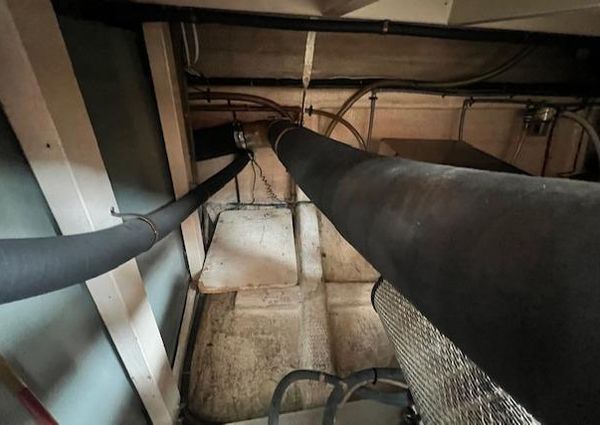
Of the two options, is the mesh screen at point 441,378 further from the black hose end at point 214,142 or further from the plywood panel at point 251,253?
the black hose end at point 214,142

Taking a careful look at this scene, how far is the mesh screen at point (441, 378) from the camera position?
0.34m

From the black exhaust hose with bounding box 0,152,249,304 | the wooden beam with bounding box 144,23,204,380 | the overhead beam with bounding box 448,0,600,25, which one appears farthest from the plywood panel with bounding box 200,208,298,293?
the overhead beam with bounding box 448,0,600,25

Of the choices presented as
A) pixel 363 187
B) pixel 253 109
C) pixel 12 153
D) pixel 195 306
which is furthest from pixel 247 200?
pixel 363 187

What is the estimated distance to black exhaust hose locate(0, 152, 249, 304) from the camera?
29 cm

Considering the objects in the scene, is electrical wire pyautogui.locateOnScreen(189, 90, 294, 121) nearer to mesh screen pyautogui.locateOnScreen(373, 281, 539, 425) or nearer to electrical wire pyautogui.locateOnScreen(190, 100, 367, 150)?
electrical wire pyautogui.locateOnScreen(190, 100, 367, 150)

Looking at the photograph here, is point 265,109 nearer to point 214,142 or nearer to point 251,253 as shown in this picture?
point 214,142

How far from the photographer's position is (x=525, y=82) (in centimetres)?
158

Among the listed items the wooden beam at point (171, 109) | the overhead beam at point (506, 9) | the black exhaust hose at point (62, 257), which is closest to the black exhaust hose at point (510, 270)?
the black exhaust hose at point (62, 257)

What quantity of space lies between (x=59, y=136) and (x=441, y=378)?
2.35 feet

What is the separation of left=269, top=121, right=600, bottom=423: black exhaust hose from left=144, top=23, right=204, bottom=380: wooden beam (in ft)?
3.20

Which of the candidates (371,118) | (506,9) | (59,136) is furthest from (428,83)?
(59,136)

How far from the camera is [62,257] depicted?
362 millimetres

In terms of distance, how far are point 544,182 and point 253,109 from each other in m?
1.41

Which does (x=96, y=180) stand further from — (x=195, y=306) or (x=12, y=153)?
(x=195, y=306)
